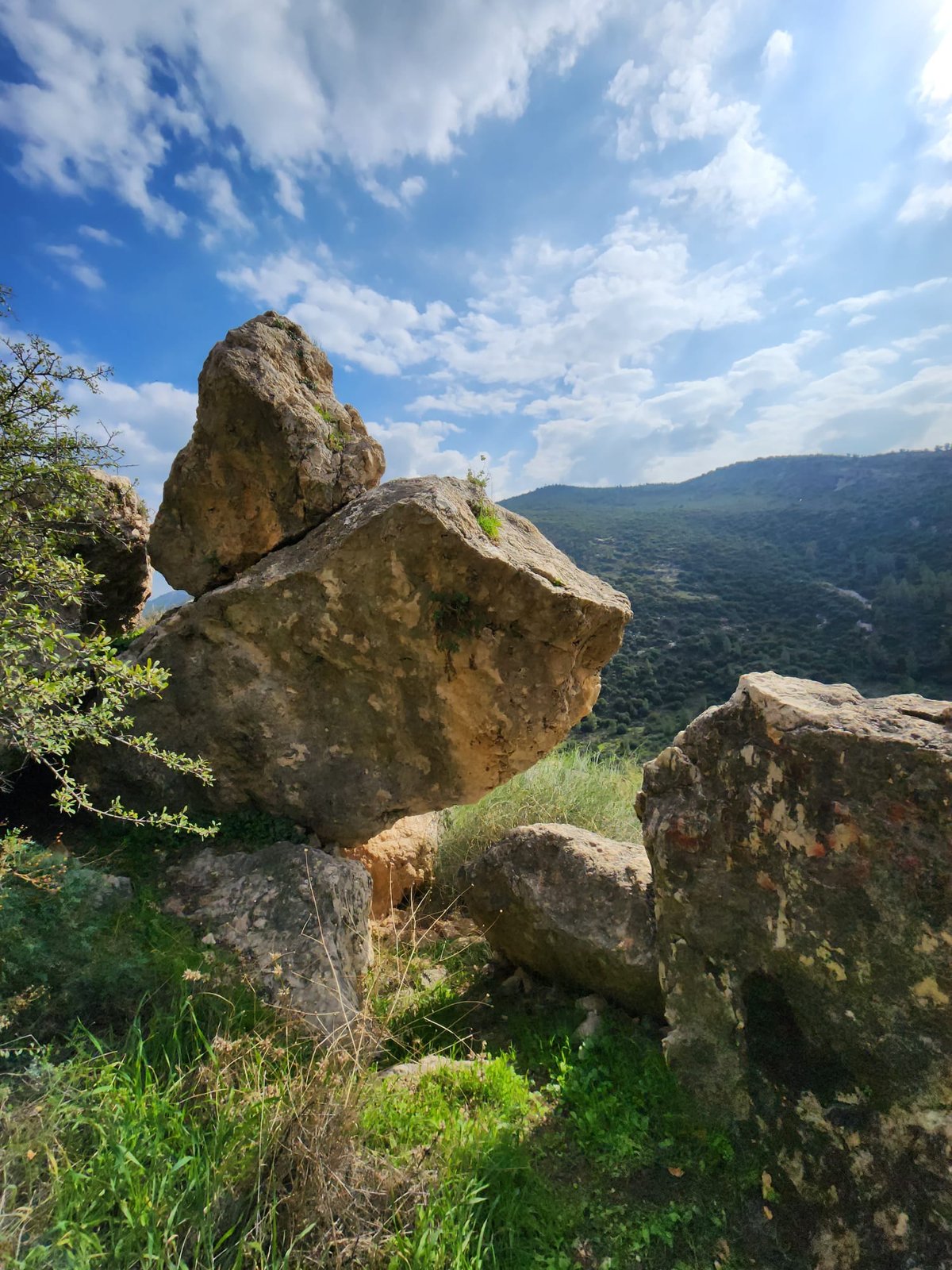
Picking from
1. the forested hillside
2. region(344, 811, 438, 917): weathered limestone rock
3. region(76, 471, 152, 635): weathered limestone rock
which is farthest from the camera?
the forested hillside

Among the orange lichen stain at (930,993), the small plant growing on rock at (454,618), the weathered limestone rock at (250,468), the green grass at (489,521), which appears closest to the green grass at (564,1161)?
the orange lichen stain at (930,993)

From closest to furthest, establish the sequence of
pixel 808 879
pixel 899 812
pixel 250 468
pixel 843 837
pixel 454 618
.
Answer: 1. pixel 899 812
2. pixel 843 837
3. pixel 808 879
4. pixel 454 618
5. pixel 250 468

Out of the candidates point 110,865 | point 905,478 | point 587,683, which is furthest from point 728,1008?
point 905,478

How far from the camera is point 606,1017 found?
427 cm

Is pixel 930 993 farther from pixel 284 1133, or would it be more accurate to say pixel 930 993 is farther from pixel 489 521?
pixel 489 521

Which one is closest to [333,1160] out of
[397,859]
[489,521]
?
[489,521]

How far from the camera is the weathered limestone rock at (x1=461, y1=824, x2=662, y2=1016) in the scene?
436 cm

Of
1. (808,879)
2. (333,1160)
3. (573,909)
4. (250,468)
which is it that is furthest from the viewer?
(250,468)

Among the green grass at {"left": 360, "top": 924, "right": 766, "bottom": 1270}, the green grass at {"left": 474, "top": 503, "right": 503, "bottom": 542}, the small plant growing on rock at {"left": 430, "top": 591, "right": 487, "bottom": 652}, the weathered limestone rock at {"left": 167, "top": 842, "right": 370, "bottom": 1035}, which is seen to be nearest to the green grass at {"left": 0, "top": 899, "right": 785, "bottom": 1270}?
the green grass at {"left": 360, "top": 924, "right": 766, "bottom": 1270}

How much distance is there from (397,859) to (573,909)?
97.8 inches

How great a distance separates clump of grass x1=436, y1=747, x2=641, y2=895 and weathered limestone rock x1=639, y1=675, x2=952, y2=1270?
177 inches

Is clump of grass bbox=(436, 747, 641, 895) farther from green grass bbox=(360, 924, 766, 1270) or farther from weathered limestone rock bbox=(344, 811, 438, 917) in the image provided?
green grass bbox=(360, 924, 766, 1270)

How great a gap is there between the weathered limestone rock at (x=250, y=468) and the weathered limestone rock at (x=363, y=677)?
51cm

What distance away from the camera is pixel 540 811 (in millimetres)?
8883
